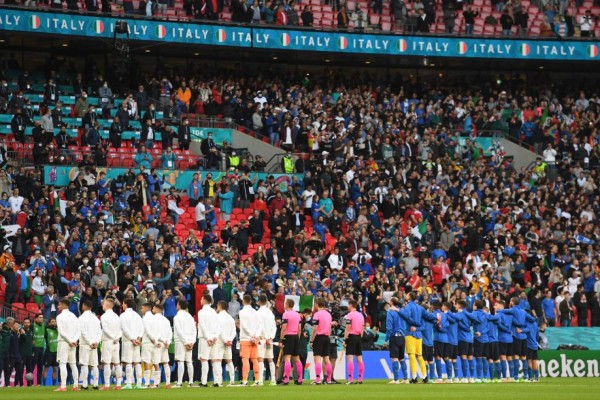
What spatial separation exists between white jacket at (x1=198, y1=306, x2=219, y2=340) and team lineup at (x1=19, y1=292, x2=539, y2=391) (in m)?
0.02

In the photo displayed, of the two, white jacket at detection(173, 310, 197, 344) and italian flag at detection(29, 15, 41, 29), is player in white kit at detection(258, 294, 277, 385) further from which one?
italian flag at detection(29, 15, 41, 29)

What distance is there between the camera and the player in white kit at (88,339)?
86.7 feet

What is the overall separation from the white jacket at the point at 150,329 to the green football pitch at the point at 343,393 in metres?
1.53

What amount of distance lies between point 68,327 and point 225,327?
10.9 feet

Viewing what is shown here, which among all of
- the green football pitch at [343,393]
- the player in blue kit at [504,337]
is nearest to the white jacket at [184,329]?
the green football pitch at [343,393]

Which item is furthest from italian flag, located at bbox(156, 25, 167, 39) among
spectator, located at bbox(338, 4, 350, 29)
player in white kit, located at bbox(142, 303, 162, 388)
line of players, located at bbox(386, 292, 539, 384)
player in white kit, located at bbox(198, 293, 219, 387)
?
player in white kit, located at bbox(198, 293, 219, 387)

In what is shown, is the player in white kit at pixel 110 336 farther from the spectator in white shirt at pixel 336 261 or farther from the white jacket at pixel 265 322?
the spectator in white shirt at pixel 336 261

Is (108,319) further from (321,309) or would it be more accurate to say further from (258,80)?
(258,80)

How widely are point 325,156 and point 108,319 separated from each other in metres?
19.2

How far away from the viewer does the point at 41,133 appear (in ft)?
135

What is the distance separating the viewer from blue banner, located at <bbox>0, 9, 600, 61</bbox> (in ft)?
151

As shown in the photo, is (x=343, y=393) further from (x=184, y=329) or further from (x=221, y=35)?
(x=221, y=35)

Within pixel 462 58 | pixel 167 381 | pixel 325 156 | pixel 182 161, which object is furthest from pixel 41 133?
pixel 462 58

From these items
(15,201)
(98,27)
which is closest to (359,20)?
(98,27)
